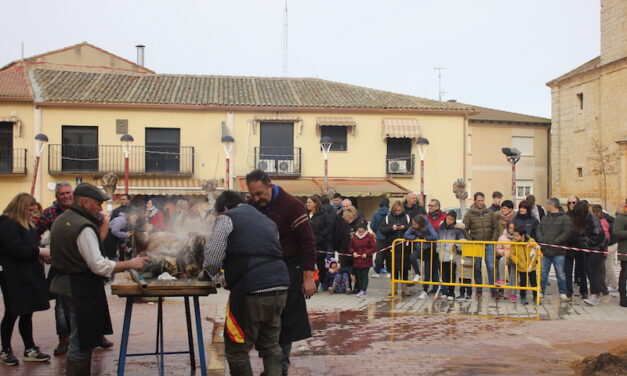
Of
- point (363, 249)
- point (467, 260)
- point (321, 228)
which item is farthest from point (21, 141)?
point (467, 260)

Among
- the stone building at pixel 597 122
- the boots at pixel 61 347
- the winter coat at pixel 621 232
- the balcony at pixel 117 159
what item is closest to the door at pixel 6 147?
the balcony at pixel 117 159

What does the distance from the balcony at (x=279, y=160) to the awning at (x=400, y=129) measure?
4.10 meters

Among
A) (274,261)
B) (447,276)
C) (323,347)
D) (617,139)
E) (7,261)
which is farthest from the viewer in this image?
(617,139)

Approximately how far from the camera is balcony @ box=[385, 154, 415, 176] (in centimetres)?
3206

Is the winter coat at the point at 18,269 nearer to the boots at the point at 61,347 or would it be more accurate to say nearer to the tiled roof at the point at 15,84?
the boots at the point at 61,347

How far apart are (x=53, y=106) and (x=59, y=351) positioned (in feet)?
81.6

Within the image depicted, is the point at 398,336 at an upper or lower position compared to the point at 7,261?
lower

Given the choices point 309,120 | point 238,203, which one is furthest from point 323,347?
point 309,120

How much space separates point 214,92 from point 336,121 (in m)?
6.09

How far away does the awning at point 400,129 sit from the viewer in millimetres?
31297

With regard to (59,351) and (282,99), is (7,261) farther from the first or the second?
(282,99)

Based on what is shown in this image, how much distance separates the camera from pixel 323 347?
318 inches

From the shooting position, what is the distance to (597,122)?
1449 inches

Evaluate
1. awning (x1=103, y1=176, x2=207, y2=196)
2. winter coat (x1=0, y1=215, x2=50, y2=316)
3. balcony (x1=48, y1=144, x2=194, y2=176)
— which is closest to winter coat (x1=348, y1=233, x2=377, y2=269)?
winter coat (x1=0, y1=215, x2=50, y2=316)
